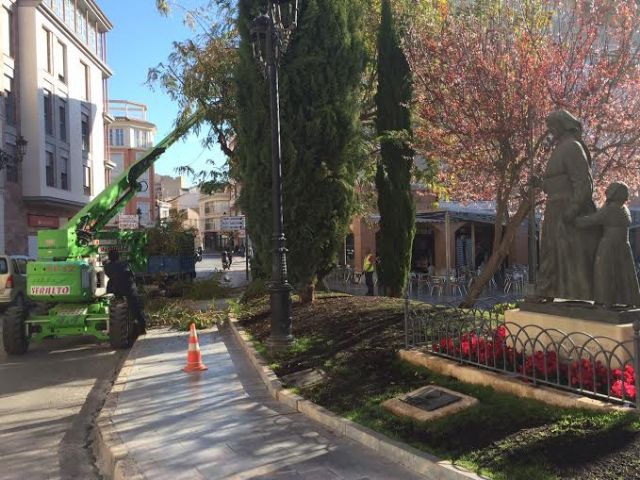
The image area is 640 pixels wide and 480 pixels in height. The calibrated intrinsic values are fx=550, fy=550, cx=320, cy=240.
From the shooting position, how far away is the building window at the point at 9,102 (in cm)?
2584

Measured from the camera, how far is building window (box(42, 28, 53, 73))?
28.5 metres

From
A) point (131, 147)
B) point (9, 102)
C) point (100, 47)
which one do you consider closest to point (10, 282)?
point (9, 102)

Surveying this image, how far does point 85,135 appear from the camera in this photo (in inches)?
1345

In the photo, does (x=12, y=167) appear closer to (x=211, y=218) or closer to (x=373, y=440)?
(x=373, y=440)

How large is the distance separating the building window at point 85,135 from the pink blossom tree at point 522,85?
28.8 meters

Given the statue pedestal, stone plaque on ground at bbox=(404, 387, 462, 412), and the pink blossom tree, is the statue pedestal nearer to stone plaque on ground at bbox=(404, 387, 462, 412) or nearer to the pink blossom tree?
stone plaque on ground at bbox=(404, 387, 462, 412)

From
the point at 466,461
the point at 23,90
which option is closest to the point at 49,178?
the point at 23,90

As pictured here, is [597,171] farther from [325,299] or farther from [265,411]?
[265,411]

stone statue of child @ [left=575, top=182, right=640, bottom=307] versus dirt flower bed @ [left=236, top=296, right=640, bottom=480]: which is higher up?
stone statue of child @ [left=575, top=182, right=640, bottom=307]

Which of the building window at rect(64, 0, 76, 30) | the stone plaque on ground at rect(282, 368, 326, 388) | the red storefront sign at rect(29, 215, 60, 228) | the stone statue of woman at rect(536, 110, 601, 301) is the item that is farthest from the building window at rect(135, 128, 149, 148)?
the stone statue of woman at rect(536, 110, 601, 301)

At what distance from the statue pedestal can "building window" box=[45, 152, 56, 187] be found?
2811 centimetres

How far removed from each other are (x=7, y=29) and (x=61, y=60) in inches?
189

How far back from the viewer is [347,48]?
1060cm

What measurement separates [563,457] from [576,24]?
739 cm
